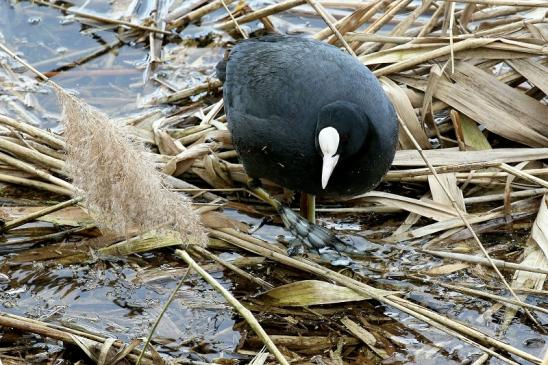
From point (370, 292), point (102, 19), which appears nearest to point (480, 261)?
point (370, 292)

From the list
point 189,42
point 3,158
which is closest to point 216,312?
point 3,158

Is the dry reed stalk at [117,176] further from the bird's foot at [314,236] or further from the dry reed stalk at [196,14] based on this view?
the dry reed stalk at [196,14]

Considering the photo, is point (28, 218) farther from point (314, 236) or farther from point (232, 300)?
point (232, 300)

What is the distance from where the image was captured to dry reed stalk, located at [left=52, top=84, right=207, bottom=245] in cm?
213

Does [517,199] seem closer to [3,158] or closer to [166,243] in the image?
[166,243]

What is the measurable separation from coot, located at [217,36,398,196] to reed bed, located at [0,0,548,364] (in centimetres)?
15

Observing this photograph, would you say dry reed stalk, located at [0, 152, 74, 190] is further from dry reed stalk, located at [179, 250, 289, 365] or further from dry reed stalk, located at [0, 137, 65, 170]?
dry reed stalk, located at [179, 250, 289, 365]

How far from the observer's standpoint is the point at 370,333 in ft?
9.52

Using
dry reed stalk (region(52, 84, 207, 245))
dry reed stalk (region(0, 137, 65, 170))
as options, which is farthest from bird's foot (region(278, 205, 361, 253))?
dry reed stalk (region(52, 84, 207, 245))

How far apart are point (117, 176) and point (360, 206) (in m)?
1.72

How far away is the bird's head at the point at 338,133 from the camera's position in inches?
123

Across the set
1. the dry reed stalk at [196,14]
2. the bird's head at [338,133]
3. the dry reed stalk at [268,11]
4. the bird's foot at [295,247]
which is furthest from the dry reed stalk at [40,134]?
the dry reed stalk at [196,14]

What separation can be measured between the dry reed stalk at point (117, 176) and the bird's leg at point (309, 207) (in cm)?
143

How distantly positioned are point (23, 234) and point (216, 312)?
2.96 feet
